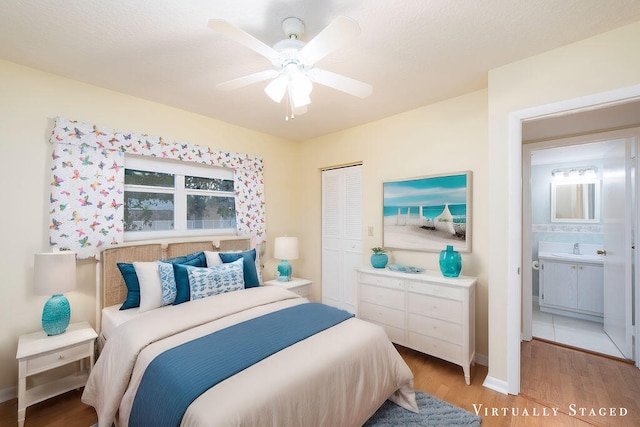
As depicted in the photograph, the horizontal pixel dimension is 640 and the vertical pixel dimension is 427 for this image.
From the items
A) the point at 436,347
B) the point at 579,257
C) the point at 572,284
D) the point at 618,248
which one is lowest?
the point at 436,347

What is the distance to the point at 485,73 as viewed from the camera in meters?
2.25

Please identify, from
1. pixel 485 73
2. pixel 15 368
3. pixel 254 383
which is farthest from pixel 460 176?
pixel 15 368

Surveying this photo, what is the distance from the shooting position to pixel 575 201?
12.8 ft

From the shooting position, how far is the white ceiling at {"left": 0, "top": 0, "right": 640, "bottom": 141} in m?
1.53

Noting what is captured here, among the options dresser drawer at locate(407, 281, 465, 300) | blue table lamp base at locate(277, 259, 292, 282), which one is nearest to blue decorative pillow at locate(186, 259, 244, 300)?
blue table lamp base at locate(277, 259, 292, 282)

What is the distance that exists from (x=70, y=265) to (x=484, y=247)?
3502mm

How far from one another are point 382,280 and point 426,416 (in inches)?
46.6

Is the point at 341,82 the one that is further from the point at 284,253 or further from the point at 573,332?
the point at 573,332

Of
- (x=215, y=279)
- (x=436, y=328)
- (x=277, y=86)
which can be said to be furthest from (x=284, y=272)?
(x=277, y=86)

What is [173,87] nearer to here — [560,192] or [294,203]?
[294,203]

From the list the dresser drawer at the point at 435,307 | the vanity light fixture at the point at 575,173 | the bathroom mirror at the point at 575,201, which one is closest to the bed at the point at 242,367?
the dresser drawer at the point at 435,307

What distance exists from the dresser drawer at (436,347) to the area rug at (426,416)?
436mm

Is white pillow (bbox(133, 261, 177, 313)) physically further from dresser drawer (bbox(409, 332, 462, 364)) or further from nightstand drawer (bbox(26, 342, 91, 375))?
dresser drawer (bbox(409, 332, 462, 364))

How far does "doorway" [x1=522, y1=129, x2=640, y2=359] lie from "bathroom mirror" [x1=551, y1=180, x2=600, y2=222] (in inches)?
0.4
